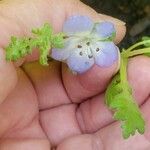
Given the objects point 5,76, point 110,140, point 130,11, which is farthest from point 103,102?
point 130,11

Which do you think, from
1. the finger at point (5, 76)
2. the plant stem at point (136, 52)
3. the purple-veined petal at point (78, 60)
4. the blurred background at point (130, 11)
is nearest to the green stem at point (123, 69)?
the plant stem at point (136, 52)

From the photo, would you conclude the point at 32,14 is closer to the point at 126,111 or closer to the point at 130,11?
the point at 126,111

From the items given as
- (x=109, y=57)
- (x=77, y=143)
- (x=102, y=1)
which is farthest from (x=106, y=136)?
(x=102, y=1)

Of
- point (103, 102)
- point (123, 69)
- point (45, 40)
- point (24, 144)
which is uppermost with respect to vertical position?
point (45, 40)

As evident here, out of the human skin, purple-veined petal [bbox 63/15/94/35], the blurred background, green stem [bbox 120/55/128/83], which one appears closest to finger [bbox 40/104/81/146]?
the human skin

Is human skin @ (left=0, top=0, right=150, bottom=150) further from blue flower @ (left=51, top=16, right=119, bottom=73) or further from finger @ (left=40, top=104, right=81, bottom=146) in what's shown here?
blue flower @ (left=51, top=16, right=119, bottom=73)
